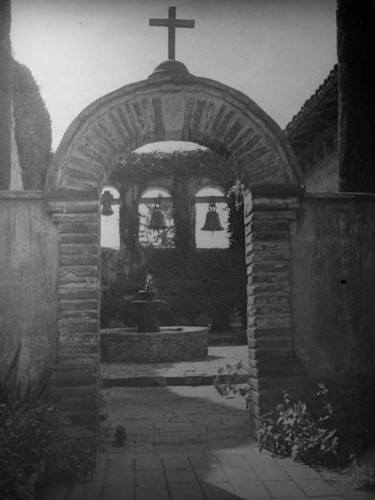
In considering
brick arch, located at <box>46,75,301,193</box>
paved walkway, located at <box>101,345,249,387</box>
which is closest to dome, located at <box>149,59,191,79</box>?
brick arch, located at <box>46,75,301,193</box>

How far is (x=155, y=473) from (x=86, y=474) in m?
0.58

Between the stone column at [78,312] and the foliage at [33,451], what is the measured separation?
0.89ft

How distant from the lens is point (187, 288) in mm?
19094

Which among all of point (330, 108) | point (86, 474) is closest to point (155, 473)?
point (86, 474)

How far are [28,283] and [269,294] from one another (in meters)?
2.49

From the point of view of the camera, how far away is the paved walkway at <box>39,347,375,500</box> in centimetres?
373

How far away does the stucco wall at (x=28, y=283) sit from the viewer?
4.98 meters

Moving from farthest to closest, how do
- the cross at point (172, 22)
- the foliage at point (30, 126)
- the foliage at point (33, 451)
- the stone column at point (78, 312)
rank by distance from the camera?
the foliage at point (30, 126), the cross at point (172, 22), the stone column at point (78, 312), the foliage at point (33, 451)

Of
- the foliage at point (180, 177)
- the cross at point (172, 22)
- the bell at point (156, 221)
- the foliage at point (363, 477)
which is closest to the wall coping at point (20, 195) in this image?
the cross at point (172, 22)

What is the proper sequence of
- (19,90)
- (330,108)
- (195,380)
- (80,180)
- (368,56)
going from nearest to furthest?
(80,180) < (368,56) < (195,380) < (330,108) < (19,90)

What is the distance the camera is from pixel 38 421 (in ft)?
13.6

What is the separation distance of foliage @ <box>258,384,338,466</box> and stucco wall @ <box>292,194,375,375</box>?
1.67 feet

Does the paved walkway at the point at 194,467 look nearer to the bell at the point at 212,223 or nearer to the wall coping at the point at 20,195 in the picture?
the wall coping at the point at 20,195

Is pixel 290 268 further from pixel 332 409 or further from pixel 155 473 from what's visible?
pixel 155 473
